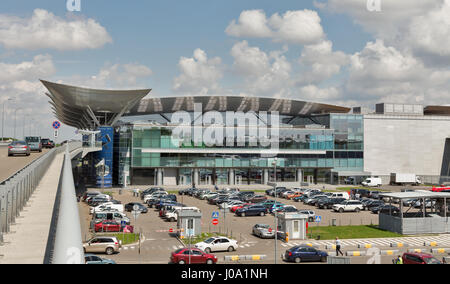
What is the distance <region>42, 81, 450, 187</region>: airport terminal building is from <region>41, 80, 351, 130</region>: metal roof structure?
0.22 m

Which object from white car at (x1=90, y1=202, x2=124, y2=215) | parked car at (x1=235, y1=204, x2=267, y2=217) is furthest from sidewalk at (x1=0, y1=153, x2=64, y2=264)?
parked car at (x1=235, y1=204, x2=267, y2=217)

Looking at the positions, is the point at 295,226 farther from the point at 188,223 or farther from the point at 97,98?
the point at 97,98

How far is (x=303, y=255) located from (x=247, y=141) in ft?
189

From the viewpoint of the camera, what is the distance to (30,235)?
936 centimetres

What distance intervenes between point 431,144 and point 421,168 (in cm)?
590

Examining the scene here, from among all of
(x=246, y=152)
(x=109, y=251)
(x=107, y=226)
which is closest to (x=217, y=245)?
(x=109, y=251)

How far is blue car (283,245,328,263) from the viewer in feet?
89.5

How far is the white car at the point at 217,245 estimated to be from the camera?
29891mm

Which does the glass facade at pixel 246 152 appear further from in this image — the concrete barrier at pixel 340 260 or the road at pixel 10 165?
the concrete barrier at pixel 340 260

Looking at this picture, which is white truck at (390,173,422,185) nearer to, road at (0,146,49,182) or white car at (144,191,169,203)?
white car at (144,191,169,203)

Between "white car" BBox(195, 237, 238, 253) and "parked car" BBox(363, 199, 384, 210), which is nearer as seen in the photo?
"white car" BBox(195, 237, 238, 253)

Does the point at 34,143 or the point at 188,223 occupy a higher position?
the point at 34,143

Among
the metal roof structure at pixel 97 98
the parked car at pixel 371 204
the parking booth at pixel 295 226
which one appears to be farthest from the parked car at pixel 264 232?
the metal roof structure at pixel 97 98
